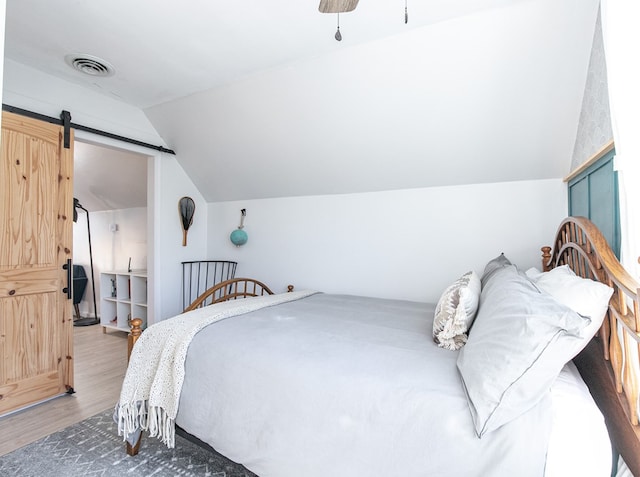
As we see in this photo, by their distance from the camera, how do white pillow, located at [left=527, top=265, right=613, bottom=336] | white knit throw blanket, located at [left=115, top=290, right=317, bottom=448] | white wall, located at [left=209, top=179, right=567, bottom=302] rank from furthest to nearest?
white wall, located at [left=209, top=179, right=567, bottom=302] → white knit throw blanket, located at [left=115, top=290, right=317, bottom=448] → white pillow, located at [left=527, top=265, right=613, bottom=336]

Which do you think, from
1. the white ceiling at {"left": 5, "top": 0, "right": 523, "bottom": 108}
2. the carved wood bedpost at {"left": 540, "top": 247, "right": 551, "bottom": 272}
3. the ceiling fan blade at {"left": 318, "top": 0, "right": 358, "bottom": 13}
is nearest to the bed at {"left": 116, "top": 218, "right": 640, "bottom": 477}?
the carved wood bedpost at {"left": 540, "top": 247, "right": 551, "bottom": 272}

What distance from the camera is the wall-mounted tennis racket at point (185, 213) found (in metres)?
3.81

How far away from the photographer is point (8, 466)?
5.94ft

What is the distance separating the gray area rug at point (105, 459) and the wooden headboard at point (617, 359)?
1553 millimetres

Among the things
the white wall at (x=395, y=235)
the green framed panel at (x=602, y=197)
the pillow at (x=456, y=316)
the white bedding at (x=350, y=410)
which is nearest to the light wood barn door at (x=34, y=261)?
Result: the white bedding at (x=350, y=410)

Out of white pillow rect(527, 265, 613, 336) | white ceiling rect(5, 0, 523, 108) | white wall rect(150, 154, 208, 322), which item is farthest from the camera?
white wall rect(150, 154, 208, 322)

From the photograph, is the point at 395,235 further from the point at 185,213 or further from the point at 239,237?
the point at 185,213

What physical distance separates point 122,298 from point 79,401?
6.60 ft

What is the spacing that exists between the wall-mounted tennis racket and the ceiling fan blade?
9.65 feet

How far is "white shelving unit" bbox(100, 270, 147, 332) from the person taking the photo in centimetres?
414

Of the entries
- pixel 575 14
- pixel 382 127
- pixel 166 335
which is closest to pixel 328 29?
pixel 382 127

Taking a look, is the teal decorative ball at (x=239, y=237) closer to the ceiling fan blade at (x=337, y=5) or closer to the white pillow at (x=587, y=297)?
the ceiling fan blade at (x=337, y=5)

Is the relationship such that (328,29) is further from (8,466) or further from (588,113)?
(8,466)

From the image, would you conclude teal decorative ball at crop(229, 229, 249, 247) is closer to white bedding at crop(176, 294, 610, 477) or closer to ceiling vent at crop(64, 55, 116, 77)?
ceiling vent at crop(64, 55, 116, 77)
